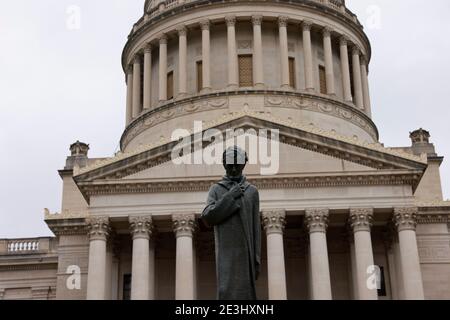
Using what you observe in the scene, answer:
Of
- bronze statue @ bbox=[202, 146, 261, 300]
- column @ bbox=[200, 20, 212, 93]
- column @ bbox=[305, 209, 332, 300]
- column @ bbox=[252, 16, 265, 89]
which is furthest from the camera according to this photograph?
column @ bbox=[200, 20, 212, 93]

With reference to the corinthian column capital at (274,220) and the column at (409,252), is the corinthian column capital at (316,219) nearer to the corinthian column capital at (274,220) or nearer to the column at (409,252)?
the corinthian column capital at (274,220)

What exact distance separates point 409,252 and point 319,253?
4.21 metres

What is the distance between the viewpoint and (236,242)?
10320 millimetres

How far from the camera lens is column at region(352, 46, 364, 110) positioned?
57031 millimetres

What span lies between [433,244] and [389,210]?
4.67 meters

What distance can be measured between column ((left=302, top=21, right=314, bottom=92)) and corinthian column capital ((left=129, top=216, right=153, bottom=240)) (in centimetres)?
1991

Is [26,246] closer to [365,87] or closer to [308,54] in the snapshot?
[308,54]

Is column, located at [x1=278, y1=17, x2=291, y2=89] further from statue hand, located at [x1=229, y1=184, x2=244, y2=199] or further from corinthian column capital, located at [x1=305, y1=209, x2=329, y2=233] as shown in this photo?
statue hand, located at [x1=229, y1=184, x2=244, y2=199]

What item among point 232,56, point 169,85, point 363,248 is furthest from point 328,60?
point 363,248

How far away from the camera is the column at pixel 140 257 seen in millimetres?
36219

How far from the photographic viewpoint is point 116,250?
40500 millimetres

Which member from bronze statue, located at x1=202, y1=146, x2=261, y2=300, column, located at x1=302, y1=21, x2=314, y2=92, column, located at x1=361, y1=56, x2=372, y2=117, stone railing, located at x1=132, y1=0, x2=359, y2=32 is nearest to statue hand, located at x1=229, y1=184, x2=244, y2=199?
bronze statue, located at x1=202, y1=146, x2=261, y2=300

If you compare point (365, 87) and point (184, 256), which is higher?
point (365, 87)
